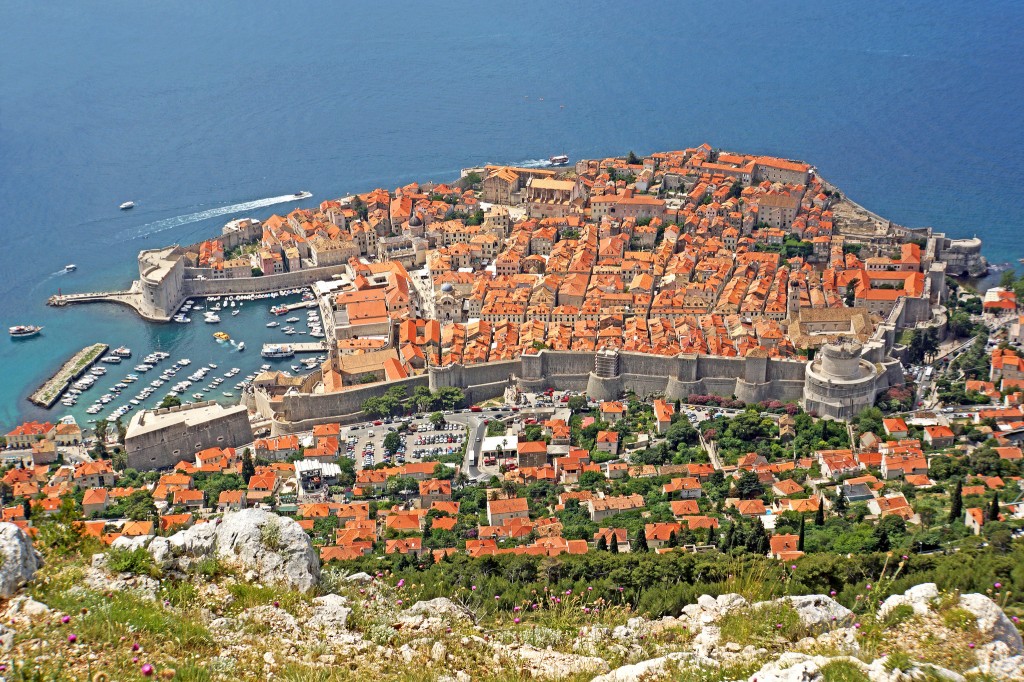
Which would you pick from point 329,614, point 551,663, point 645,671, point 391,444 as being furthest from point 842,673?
point 391,444

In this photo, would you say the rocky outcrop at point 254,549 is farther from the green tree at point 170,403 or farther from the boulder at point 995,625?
the green tree at point 170,403

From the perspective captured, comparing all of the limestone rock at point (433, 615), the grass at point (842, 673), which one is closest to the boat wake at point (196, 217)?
the limestone rock at point (433, 615)

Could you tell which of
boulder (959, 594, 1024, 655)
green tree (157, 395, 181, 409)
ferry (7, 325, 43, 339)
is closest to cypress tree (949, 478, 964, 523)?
boulder (959, 594, 1024, 655)

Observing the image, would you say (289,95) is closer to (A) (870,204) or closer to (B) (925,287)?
(A) (870,204)

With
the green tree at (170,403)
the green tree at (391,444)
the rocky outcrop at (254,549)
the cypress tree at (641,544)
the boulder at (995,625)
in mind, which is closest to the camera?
the boulder at (995,625)

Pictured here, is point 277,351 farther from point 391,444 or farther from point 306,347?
point 391,444

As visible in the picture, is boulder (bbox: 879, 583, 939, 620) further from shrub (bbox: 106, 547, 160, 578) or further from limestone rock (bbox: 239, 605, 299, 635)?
shrub (bbox: 106, 547, 160, 578)
